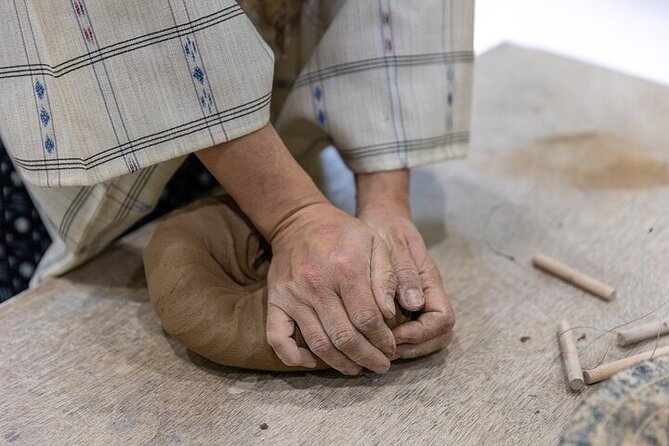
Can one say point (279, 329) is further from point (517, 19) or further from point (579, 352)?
point (517, 19)

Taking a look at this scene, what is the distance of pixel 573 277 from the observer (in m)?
1.00

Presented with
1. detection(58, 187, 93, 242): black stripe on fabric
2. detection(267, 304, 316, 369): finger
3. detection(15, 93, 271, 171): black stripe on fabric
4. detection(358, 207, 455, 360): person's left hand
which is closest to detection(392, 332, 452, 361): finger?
detection(358, 207, 455, 360): person's left hand

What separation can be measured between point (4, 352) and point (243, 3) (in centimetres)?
57

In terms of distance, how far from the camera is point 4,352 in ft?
3.02

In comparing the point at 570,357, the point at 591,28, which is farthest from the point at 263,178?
the point at 591,28

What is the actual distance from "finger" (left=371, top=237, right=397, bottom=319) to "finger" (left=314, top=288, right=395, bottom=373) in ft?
0.12

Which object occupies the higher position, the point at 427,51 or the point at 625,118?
the point at 427,51

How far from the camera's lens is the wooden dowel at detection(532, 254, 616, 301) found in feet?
3.20

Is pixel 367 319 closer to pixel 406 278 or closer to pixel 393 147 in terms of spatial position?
pixel 406 278

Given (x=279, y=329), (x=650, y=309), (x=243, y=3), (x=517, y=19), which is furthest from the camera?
(x=517, y=19)

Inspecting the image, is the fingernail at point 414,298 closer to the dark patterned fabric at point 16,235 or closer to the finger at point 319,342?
the finger at point 319,342

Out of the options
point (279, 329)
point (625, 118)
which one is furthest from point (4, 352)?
point (625, 118)

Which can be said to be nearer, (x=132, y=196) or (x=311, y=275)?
(x=311, y=275)

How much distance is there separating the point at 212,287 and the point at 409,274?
229 millimetres
